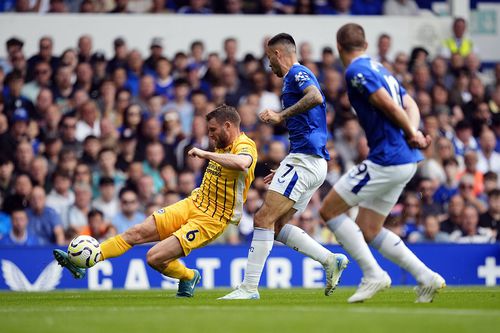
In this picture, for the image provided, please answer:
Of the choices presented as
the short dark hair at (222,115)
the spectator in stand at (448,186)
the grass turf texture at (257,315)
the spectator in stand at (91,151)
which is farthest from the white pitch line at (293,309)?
the spectator in stand at (448,186)

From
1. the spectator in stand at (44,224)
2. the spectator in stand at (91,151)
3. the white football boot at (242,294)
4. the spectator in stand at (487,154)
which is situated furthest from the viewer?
the spectator in stand at (487,154)

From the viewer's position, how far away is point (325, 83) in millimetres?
19234

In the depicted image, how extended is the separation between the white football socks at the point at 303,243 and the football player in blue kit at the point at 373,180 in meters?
1.41

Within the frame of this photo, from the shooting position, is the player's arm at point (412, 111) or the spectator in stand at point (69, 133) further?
the spectator in stand at point (69, 133)

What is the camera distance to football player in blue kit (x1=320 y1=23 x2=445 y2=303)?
9586mm

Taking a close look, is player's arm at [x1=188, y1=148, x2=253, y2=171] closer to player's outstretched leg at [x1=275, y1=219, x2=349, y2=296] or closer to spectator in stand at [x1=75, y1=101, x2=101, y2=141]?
player's outstretched leg at [x1=275, y1=219, x2=349, y2=296]

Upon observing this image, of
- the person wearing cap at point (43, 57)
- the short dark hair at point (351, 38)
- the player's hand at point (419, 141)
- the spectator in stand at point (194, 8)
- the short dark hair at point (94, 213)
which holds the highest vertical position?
the spectator in stand at point (194, 8)

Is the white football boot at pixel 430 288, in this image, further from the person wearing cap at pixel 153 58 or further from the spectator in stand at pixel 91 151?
the person wearing cap at pixel 153 58

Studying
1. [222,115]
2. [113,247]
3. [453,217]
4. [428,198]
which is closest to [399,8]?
[428,198]

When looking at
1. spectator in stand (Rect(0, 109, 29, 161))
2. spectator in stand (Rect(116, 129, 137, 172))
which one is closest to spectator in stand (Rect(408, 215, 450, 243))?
spectator in stand (Rect(116, 129, 137, 172))

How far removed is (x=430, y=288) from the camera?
9688mm

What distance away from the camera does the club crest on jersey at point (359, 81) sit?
31.1ft

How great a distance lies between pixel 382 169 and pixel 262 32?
38.5 ft

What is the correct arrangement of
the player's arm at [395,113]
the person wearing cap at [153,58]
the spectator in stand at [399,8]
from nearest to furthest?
1. the player's arm at [395,113]
2. the person wearing cap at [153,58]
3. the spectator in stand at [399,8]
